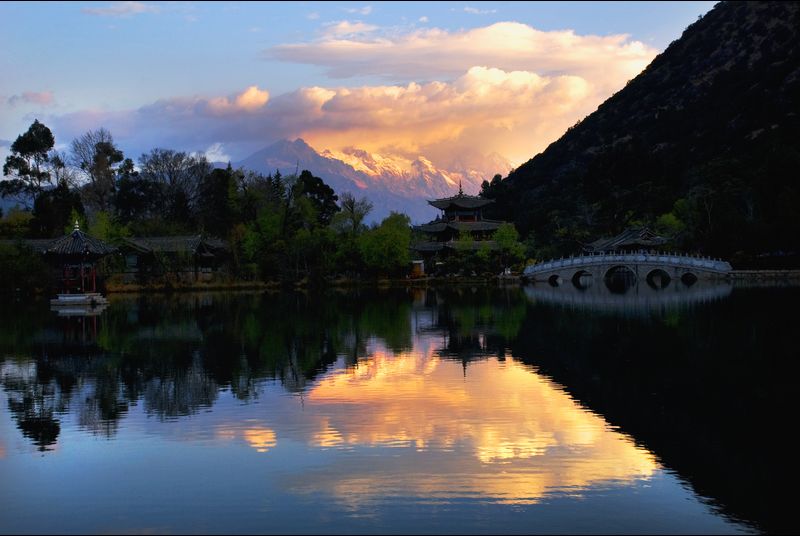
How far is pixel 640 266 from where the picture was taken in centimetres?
6444

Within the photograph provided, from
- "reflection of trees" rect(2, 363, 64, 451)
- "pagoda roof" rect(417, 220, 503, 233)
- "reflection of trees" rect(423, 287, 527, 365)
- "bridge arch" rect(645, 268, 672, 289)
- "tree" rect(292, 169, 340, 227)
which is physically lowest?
"reflection of trees" rect(2, 363, 64, 451)

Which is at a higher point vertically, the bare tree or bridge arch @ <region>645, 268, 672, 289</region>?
the bare tree

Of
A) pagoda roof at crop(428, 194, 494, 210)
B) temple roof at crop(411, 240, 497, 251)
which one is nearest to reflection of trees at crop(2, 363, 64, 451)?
temple roof at crop(411, 240, 497, 251)

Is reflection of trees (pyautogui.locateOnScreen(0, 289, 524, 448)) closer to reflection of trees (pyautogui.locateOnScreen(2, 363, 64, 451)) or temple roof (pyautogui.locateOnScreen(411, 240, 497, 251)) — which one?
reflection of trees (pyautogui.locateOnScreen(2, 363, 64, 451))

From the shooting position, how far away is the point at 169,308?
151ft

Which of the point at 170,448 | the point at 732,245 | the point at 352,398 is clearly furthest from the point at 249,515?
the point at 732,245

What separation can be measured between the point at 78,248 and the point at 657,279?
44.3 meters

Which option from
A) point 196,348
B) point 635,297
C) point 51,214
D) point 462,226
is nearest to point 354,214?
point 462,226

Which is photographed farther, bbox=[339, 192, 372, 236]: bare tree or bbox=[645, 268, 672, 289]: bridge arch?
bbox=[339, 192, 372, 236]: bare tree

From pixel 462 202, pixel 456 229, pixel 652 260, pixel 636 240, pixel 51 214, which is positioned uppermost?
pixel 462 202

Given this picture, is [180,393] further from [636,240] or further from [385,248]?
[636,240]

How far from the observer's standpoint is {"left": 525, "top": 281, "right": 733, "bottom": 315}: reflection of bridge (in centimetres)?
4084

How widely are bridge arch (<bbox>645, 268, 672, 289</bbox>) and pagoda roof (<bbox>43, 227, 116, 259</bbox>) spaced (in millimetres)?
35384

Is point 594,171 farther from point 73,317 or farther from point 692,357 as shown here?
point 692,357
